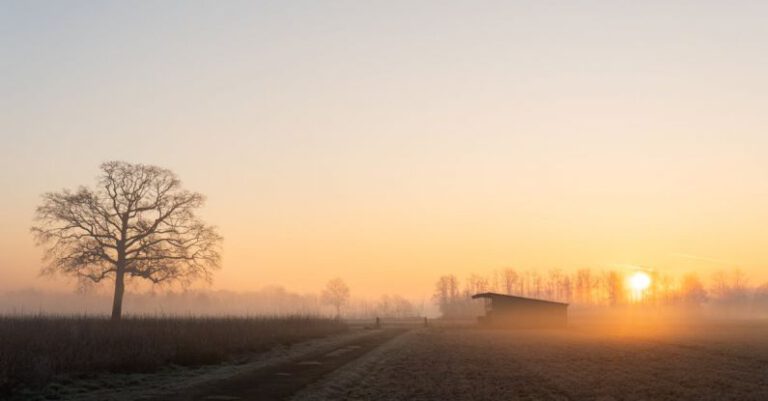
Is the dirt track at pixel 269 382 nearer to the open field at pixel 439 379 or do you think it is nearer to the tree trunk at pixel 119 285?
the open field at pixel 439 379

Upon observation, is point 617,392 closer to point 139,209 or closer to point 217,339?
point 217,339

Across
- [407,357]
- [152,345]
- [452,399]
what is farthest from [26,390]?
[407,357]

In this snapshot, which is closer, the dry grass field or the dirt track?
the dirt track

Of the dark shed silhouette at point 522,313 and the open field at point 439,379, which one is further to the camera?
the dark shed silhouette at point 522,313

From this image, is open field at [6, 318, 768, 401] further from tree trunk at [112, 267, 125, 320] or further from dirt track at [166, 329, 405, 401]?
tree trunk at [112, 267, 125, 320]

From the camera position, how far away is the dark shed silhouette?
69.4 meters

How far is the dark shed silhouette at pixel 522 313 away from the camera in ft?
228

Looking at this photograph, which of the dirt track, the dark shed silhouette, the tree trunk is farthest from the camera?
the dark shed silhouette

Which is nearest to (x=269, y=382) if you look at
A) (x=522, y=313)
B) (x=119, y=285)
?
(x=119, y=285)

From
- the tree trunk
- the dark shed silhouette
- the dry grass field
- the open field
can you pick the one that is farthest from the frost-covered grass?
the dark shed silhouette

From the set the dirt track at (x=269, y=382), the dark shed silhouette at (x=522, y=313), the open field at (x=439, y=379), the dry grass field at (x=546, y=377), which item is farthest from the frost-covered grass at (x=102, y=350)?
the dark shed silhouette at (x=522, y=313)

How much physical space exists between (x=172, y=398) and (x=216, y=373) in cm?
551

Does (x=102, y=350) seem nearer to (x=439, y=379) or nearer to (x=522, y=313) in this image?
(x=439, y=379)

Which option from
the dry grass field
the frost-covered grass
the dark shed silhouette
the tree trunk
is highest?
the tree trunk
